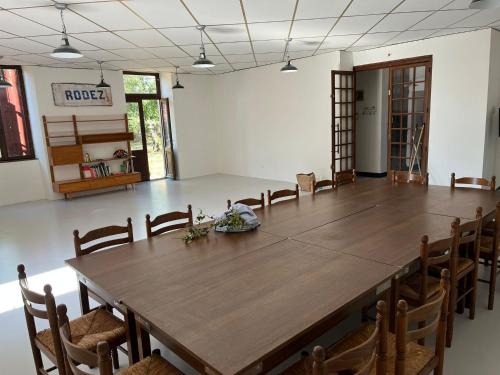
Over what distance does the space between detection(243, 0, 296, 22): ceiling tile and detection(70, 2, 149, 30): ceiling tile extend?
1.42 m

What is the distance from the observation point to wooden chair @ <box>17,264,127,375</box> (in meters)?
1.87

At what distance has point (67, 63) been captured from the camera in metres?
7.80

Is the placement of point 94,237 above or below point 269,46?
below

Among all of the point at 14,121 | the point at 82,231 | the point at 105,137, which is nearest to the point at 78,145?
the point at 105,137

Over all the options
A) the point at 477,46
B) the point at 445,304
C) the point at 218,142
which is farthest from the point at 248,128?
the point at 445,304

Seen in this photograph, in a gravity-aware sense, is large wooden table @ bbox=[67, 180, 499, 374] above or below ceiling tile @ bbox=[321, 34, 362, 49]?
below

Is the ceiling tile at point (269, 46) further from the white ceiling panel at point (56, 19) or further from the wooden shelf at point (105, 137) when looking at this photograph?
the wooden shelf at point (105, 137)

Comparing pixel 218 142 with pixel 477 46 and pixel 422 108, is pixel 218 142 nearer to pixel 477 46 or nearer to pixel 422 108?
pixel 422 108

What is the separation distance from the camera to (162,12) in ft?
14.5

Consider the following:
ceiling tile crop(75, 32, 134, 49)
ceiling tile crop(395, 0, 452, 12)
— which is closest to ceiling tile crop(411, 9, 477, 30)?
ceiling tile crop(395, 0, 452, 12)

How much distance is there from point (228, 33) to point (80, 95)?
184 inches

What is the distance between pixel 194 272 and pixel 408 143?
660cm

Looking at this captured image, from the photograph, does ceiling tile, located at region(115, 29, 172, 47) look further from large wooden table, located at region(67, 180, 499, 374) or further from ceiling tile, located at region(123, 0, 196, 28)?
large wooden table, located at region(67, 180, 499, 374)

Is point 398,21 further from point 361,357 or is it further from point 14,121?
point 14,121
